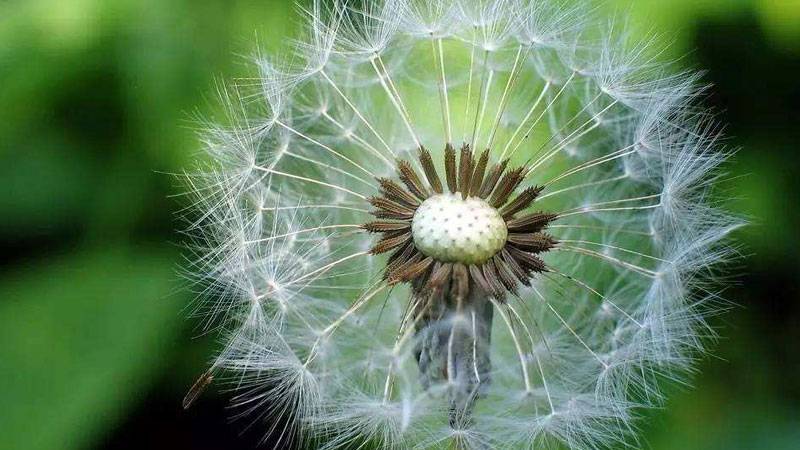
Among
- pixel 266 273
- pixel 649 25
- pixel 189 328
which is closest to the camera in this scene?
pixel 266 273

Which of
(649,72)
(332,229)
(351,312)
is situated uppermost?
(649,72)

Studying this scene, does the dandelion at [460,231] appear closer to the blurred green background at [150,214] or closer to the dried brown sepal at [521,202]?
the dried brown sepal at [521,202]

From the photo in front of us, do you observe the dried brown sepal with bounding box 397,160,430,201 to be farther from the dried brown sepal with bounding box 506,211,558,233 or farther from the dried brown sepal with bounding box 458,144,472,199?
the dried brown sepal with bounding box 506,211,558,233

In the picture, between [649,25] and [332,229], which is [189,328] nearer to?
[332,229]

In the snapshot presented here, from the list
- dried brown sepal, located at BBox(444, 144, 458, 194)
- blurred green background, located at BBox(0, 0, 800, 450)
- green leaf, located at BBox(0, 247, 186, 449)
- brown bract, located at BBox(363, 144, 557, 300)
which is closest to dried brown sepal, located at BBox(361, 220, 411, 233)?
brown bract, located at BBox(363, 144, 557, 300)

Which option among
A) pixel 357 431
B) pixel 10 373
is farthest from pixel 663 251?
pixel 10 373
